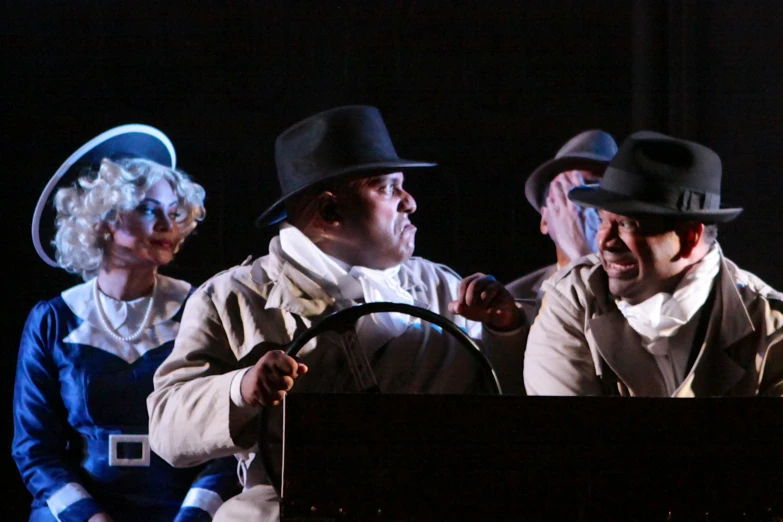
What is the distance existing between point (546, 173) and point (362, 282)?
71cm

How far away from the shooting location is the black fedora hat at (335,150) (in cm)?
264

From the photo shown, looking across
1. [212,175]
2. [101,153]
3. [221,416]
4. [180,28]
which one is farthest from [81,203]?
[221,416]

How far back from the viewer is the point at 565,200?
2943mm

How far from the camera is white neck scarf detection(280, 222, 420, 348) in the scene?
8.25 ft

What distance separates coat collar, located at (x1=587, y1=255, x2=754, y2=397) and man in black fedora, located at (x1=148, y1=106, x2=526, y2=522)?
0.20 meters

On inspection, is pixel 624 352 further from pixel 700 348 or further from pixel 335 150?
pixel 335 150

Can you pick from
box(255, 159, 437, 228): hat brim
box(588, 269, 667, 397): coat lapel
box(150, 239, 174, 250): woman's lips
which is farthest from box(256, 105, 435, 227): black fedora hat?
box(588, 269, 667, 397): coat lapel

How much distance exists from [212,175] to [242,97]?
0.24 metres

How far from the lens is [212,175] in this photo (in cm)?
295

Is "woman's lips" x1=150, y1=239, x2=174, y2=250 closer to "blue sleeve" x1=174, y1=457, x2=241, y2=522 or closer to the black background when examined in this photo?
the black background

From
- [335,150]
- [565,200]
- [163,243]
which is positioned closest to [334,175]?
[335,150]

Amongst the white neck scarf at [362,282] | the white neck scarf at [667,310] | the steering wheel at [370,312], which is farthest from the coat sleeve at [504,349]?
the steering wheel at [370,312]

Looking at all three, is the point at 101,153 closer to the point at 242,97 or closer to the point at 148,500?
the point at 242,97

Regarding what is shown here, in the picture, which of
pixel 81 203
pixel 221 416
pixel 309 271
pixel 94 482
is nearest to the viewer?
pixel 221 416
